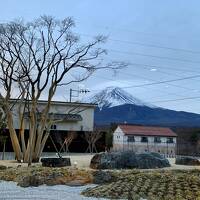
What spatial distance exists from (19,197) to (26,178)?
291 cm

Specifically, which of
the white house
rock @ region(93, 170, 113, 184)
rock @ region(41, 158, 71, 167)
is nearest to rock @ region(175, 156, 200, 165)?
rock @ region(41, 158, 71, 167)

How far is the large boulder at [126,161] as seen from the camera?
824 inches

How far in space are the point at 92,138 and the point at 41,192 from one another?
34208 millimetres

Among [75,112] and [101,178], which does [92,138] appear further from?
[101,178]

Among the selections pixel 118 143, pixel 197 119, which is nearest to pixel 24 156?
pixel 118 143

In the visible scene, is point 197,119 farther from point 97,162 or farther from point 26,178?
point 26,178

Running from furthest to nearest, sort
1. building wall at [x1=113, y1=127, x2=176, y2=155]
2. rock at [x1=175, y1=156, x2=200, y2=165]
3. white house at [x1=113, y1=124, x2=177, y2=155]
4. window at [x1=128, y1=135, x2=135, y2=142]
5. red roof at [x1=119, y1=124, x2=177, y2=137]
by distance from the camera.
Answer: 1. red roof at [x1=119, y1=124, x2=177, y2=137]
2. window at [x1=128, y1=135, x2=135, y2=142]
3. white house at [x1=113, y1=124, x2=177, y2=155]
4. building wall at [x1=113, y1=127, x2=176, y2=155]
5. rock at [x1=175, y1=156, x2=200, y2=165]

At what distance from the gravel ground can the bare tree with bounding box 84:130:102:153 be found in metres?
32.5

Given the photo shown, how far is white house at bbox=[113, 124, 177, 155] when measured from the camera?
171 ft

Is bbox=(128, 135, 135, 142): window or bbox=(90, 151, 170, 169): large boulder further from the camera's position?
bbox=(128, 135, 135, 142): window

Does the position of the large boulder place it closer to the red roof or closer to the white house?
the white house

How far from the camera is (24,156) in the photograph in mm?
27859

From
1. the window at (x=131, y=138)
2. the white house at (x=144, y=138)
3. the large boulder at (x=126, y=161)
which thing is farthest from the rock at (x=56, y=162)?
the window at (x=131, y=138)

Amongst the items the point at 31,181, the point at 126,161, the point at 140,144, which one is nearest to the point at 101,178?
the point at 31,181
